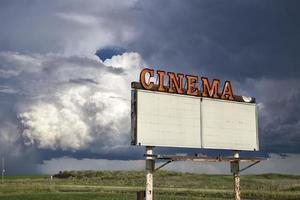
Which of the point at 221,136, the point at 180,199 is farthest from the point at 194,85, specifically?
the point at 180,199

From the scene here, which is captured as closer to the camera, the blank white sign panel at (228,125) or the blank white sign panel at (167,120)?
the blank white sign panel at (167,120)

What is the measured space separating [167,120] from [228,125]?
16.9ft

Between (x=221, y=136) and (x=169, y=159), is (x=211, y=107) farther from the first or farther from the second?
(x=169, y=159)

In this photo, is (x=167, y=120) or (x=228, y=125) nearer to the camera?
(x=167, y=120)

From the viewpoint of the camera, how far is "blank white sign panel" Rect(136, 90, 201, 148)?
2366 centimetres

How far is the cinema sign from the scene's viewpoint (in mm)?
23750

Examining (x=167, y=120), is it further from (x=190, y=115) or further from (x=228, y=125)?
(x=228, y=125)

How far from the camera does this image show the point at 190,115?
84.9 feet

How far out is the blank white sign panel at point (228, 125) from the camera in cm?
2675

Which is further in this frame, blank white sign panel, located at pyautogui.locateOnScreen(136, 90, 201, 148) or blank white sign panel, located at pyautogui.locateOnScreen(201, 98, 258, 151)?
blank white sign panel, located at pyautogui.locateOnScreen(201, 98, 258, 151)

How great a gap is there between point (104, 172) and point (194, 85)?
134 metres

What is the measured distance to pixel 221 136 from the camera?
27.4 meters

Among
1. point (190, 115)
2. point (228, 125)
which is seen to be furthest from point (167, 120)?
point (228, 125)

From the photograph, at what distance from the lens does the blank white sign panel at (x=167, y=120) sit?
23656mm
